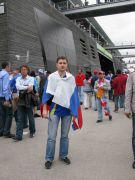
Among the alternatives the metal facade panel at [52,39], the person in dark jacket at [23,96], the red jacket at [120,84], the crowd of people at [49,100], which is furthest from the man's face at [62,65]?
the metal facade panel at [52,39]

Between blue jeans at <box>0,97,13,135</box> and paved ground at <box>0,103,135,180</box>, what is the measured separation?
0.42 meters

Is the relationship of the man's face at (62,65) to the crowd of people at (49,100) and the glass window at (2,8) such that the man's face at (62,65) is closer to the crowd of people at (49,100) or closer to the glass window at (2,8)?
the crowd of people at (49,100)

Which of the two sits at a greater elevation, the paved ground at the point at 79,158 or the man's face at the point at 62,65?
the man's face at the point at 62,65

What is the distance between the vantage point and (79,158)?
5223 millimetres

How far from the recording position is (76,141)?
21.6 ft

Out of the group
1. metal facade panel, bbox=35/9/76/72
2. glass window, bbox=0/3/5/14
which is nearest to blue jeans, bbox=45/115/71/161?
glass window, bbox=0/3/5/14

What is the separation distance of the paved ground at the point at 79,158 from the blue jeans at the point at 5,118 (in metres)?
0.42

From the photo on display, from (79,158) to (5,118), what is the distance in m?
2.83

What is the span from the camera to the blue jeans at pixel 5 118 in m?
7.12

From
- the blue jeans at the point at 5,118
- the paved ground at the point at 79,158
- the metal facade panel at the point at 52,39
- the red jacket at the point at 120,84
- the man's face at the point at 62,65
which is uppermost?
the metal facade panel at the point at 52,39

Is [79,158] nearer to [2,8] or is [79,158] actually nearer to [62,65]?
[62,65]

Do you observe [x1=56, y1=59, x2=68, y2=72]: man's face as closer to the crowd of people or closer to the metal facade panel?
the crowd of people

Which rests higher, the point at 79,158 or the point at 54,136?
the point at 54,136

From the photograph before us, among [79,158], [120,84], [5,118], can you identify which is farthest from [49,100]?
[120,84]
